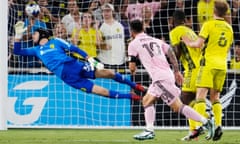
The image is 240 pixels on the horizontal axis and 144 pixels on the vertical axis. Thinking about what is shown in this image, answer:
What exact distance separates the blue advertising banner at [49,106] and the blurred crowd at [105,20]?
53 cm

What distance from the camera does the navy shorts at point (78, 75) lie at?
16.5m

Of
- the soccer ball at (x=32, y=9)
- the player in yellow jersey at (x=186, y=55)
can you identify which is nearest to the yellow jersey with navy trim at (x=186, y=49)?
the player in yellow jersey at (x=186, y=55)

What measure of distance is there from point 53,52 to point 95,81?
1.03 m

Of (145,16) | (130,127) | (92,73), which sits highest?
(145,16)

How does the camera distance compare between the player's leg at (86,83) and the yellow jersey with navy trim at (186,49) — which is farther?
the player's leg at (86,83)

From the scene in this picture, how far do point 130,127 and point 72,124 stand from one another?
3.77 ft

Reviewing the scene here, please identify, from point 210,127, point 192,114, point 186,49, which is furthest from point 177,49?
point 210,127

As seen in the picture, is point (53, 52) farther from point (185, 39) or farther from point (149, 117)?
point (149, 117)

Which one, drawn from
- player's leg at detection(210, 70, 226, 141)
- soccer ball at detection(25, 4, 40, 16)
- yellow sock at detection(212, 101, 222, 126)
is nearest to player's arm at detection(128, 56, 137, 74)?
player's leg at detection(210, 70, 226, 141)

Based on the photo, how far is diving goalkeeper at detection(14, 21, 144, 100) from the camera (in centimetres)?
1614

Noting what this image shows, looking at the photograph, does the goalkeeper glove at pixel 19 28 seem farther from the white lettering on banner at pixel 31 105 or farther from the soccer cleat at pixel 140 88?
the soccer cleat at pixel 140 88

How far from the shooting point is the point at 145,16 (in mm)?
16922

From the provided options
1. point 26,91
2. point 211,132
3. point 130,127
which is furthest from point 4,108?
point 211,132

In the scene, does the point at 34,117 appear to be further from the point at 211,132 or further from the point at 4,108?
the point at 211,132
